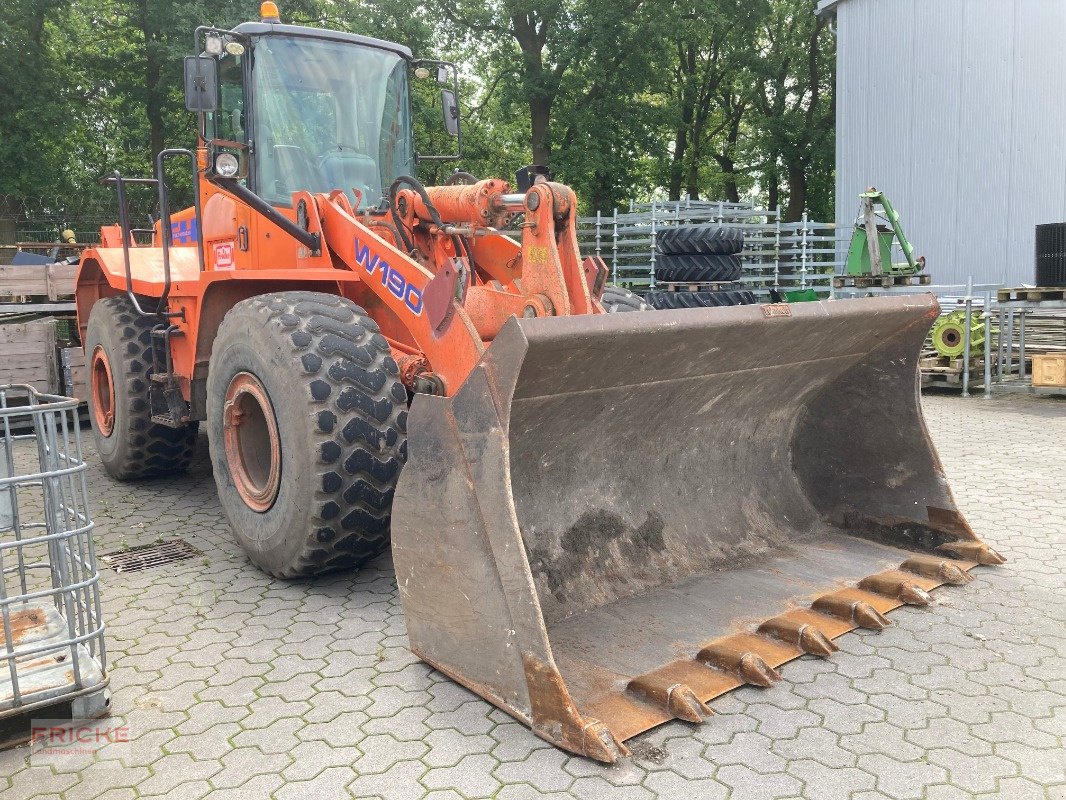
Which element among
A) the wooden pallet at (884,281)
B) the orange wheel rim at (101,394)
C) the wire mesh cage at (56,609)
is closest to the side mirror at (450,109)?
the orange wheel rim at (101,394)

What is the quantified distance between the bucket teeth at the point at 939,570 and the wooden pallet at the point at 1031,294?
797 centimetres

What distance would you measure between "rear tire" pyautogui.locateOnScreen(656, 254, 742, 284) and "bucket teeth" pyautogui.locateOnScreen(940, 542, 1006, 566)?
31.4ft

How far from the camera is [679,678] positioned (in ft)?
11.2

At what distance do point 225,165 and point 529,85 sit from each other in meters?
20.0

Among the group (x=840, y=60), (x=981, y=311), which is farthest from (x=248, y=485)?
(x=840, y=60)

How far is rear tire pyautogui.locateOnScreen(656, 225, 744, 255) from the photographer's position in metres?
13.9

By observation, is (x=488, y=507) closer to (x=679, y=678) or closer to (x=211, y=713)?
(x=679, y=678)

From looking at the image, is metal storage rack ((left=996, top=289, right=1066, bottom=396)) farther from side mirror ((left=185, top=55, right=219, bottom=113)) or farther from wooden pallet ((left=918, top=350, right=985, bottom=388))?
side mirror ((left=185, top=55, right=219, bottom=113))

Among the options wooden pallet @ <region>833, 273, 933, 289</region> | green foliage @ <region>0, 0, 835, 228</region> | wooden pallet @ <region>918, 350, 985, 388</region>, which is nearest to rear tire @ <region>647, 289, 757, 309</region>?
wooden pallet @ <region>833, 273, 933, 289</region>

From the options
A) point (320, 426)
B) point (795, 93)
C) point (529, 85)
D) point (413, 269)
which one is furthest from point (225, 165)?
point (795, 93)

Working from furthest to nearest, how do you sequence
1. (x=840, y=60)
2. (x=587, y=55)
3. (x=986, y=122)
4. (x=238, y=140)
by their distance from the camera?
1. (x=587, y=55)
2. (x=840, y=60)
3. (x=986, y=122)
4. (x=238, y=140)

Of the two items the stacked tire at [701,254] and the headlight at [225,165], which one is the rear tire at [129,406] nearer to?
the headlight at [225,165]

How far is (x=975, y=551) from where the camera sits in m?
4.69

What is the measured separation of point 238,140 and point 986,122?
1487 centimetres
